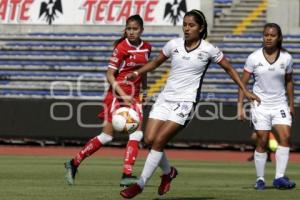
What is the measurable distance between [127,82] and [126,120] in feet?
2.93

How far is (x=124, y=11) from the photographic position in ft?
110

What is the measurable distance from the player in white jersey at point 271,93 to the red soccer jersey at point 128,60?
1415mm

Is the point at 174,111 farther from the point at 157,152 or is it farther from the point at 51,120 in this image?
the point at 51,120

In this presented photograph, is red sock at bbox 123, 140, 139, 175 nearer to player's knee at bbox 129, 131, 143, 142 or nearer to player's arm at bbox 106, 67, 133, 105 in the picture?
player's knee at bbox 129, 131, 143, 142

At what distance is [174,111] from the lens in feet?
34.9

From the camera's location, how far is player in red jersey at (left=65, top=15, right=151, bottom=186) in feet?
40.6

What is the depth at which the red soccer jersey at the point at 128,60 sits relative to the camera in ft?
41.5

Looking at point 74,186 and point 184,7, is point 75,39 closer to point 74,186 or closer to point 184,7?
point 184,7

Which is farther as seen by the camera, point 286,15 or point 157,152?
point 286,15

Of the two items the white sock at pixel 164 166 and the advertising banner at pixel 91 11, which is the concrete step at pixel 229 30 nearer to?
the advertising banner at pixel 91 11

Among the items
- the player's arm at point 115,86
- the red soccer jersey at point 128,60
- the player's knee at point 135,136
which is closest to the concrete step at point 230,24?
the red soccer jersey at point 128,60

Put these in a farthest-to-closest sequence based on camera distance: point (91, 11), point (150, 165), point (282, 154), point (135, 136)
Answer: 1. point (91, 11)
2. point (282, 154)
3. point (135, 136)
4. point (150, 165)

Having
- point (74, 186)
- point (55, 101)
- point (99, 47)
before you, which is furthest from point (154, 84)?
point (74, 186)

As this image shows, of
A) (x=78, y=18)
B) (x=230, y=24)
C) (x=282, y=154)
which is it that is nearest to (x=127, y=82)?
(x=282, y=154)
